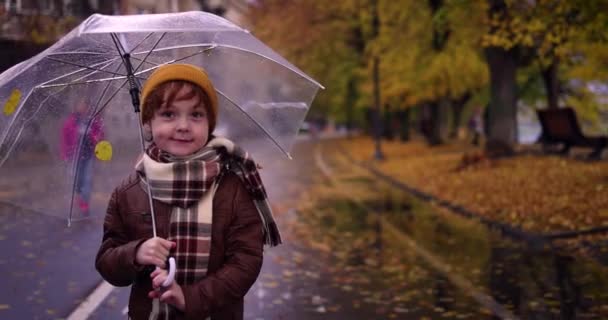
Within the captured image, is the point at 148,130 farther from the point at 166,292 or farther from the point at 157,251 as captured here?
the point at 166,292

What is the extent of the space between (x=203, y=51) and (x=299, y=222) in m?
10.3

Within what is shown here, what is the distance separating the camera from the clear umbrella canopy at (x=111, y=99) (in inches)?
144

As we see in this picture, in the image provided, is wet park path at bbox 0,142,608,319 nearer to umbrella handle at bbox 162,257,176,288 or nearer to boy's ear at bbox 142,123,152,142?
boy's ear at bbox 142,123,152,142

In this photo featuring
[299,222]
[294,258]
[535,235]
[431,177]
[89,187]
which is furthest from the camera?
[431,177]

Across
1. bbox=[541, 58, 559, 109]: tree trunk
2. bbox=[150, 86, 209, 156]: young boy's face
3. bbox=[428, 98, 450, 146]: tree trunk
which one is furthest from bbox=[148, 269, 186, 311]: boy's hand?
bbox=[428, 98, 450, 146]: tree trunk

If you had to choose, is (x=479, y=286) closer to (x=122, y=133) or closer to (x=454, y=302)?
(x=454, y=302)

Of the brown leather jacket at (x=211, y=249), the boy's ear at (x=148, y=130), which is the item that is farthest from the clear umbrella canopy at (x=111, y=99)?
the brown leather jacket at (x=211, y=249)

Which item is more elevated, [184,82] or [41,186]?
[184,82]

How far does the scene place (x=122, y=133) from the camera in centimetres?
408

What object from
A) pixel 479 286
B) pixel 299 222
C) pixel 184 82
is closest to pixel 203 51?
pixel 184 82

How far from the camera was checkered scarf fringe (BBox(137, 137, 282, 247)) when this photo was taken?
2854 mm

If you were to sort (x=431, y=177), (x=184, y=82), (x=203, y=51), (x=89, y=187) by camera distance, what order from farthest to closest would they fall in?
1. (x=431, y=177)
2. (x=89, y=187)
3. (x=203, y=51)
4. (x=184, y=82)

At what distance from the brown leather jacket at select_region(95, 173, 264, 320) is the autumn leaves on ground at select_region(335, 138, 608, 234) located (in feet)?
29.5

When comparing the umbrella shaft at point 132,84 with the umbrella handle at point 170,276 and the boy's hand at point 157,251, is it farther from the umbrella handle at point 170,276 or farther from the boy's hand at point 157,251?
the umbrella handle at point 170,276
